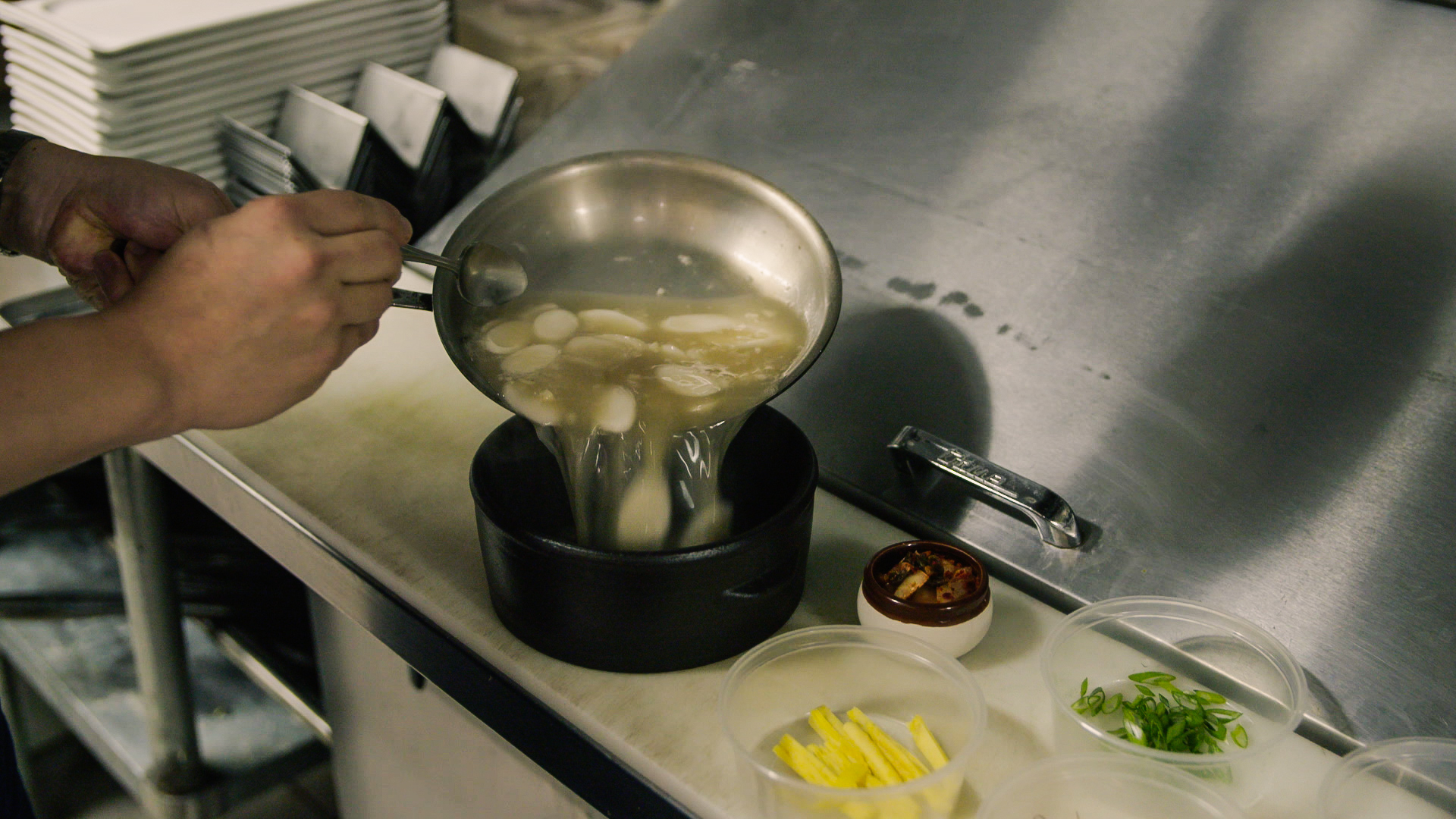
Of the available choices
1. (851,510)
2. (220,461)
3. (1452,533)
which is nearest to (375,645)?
(220,461)

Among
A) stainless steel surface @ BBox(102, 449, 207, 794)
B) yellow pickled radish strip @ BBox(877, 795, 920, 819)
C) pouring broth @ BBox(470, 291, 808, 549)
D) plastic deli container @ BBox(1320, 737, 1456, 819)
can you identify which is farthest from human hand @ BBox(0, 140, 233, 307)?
plastic deli container @ BBox(1320, 737, 1456, 819)

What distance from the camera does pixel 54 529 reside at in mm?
2254

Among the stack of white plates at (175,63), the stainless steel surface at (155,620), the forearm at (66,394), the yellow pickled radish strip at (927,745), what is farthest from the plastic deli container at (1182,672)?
the stack of white plates at (175,63)

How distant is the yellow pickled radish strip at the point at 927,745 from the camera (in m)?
0.93

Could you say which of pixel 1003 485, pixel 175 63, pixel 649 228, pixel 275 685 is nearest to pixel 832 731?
pixel 1003 485

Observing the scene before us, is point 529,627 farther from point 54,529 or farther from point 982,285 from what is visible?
point 54,529

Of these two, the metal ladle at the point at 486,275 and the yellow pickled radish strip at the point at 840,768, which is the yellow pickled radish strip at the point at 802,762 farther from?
the metal ladle at the point at 486,275

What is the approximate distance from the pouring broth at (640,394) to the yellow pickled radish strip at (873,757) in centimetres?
26

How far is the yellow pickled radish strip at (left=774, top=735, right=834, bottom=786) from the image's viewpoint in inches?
35.5

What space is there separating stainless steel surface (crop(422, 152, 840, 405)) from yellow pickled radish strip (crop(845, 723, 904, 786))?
0.42 m

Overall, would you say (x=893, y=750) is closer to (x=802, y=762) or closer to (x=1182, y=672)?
(x=802, y=762)

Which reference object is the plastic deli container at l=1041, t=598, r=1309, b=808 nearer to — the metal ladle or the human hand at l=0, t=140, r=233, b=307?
the metal ladle

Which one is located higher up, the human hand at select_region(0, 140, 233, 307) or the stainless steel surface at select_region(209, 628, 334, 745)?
the human hand at select_region(0, 140, 233, 307)

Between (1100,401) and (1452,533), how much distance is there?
0.33 meters
